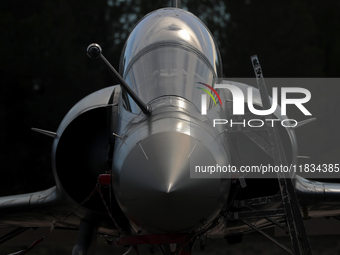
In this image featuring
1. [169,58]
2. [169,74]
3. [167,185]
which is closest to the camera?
[167,185]

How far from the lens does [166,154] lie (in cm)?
341

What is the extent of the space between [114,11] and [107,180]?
2256 cm

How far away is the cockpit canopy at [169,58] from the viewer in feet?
13.6

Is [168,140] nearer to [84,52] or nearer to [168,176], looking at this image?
[168,176]

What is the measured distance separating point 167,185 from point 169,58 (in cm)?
136

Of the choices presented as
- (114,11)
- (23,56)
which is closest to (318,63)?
(114,11)

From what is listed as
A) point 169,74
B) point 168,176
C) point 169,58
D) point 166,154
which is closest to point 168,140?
point 166,154

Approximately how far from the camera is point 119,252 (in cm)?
1049

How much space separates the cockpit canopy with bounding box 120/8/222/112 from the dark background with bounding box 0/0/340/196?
1668 cm

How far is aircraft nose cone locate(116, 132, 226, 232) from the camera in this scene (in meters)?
3.35

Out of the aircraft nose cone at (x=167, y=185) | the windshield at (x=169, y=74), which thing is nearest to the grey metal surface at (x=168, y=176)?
the aircraft nose cone at (x=167, y=185)

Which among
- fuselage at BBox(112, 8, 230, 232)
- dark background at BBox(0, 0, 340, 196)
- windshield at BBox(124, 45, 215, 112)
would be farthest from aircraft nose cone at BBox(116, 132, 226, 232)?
dark background at BBox(0, 0, 340, 196)

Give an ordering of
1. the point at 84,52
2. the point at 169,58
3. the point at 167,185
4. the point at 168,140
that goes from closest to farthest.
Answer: the point at 167,185
the point at 168,140
the point at 169,58
the point at 84,52

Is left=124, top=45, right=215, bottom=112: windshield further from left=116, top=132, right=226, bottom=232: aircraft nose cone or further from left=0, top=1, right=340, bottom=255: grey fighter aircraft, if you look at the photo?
left=116, top=132, right=226, bottom=232: aircraft nose cone
